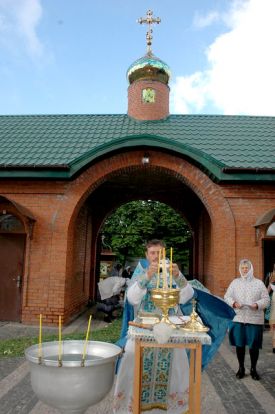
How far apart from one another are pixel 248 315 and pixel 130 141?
16.9 ft

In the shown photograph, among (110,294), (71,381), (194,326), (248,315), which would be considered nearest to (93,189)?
(110,294)

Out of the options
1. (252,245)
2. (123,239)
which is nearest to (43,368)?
(252,245)

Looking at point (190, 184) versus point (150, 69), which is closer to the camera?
point (190, 184)

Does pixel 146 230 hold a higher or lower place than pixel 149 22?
lower

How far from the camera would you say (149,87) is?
13141mm

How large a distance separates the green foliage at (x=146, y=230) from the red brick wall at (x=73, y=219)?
1673cm

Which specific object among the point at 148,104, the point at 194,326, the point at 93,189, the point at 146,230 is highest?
the point at 148,104

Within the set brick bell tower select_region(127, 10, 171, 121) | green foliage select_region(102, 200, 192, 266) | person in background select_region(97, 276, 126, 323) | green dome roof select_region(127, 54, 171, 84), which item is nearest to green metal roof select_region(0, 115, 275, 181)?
brick bell tower select_region(127, 10, 171, 121)

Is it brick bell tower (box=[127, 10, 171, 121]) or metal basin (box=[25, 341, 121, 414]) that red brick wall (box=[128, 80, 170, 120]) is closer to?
brick bell tower (box=[127, 10, 171, 121])

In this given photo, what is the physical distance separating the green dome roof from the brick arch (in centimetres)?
529

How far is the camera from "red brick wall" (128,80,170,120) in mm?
12477

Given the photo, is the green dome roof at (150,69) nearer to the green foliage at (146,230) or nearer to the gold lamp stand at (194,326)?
the gold lamp stand at (194,326)

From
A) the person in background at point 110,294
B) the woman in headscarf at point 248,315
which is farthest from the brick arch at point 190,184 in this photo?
the woman in headscarf at point 248,315

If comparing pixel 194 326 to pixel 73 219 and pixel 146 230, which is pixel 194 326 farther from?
pixel 146 230
